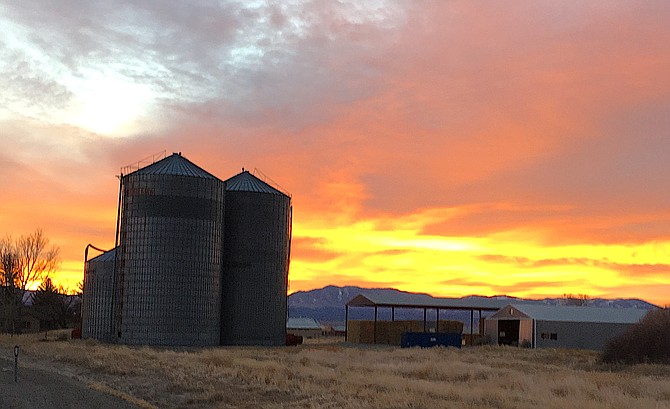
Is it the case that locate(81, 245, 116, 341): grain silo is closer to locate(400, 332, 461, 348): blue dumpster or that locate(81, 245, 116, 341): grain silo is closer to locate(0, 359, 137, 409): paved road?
locate(400, 332, 461, 348): blue dumpster

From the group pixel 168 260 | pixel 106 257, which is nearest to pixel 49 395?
pixel 168 260

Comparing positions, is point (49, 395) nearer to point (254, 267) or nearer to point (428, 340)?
point (254, 267)

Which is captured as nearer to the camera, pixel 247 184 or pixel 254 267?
pixel 254 267

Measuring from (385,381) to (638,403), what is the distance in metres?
9.29

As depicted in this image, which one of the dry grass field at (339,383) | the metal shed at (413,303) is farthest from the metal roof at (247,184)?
the dry grass field at (339,383)

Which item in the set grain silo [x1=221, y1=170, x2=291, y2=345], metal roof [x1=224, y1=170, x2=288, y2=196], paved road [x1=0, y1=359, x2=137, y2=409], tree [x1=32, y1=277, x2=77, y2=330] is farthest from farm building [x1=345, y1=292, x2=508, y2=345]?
tree [x1=32, y1=277, x2=77, y2=330]

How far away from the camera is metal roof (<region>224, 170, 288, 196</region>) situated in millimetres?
67062

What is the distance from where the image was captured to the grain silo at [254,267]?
64.4 meters

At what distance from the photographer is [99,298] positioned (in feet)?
211

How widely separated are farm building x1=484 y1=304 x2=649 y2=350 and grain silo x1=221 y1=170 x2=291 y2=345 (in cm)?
2218

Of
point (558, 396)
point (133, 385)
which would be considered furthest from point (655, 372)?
point (133, 385)

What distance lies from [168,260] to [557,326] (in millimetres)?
35596

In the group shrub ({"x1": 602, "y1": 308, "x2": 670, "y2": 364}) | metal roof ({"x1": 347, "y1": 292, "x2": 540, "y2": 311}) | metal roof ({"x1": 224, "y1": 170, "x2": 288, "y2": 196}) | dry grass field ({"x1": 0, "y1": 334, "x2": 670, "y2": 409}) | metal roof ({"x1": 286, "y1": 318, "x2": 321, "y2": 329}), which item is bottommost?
metal roof ({"x1": 286, "y1": 318, "x2": 321, "y2": 329})

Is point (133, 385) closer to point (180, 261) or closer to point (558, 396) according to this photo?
point (558, 396)
